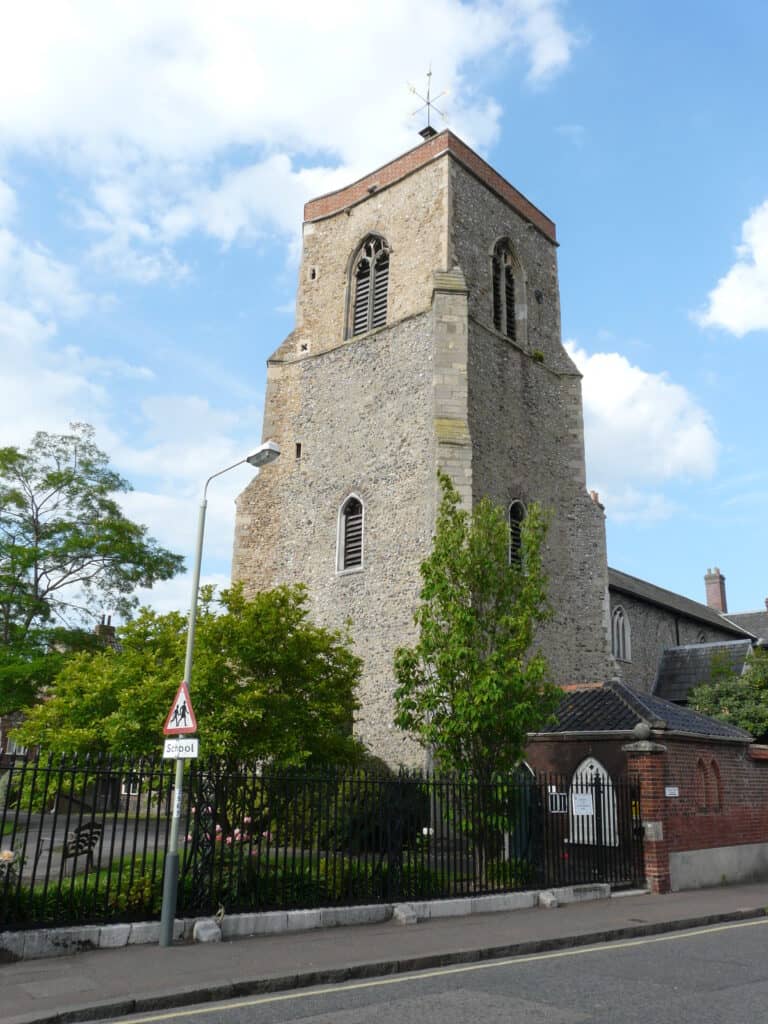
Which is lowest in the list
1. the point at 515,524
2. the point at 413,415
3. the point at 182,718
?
the point at 182,718

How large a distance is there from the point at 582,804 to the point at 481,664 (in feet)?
10.4

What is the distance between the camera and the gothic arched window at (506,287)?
2688cm

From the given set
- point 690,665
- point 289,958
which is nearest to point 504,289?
point 690,665

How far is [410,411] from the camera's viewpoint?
77.6 ft

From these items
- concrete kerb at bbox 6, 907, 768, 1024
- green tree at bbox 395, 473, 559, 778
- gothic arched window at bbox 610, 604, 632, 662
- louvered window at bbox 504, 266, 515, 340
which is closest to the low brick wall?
green tree at bbox 395, 473, 559, 778

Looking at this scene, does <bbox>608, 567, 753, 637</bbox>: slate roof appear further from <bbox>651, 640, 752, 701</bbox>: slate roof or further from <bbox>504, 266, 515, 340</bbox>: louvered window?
<bbox>504, 266, 515, 340</bbox>: louvered window

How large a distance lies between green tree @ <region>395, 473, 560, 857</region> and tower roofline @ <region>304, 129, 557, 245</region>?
15.2m

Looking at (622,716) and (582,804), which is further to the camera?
(622,716)

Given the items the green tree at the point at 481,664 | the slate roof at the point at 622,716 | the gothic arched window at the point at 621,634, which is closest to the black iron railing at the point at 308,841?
the green tree at the point at 481,664

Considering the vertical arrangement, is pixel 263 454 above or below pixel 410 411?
below

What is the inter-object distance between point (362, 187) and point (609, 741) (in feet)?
66.7

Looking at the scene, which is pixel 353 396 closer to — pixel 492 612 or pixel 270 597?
pixel 270 597

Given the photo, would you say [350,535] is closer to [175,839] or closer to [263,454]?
[263,454]

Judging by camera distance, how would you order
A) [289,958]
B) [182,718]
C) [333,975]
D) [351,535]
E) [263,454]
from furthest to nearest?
[351,535] < [263,454] < [182,718] < [289,958] < [333,975]
